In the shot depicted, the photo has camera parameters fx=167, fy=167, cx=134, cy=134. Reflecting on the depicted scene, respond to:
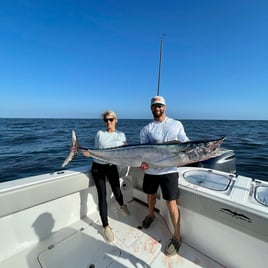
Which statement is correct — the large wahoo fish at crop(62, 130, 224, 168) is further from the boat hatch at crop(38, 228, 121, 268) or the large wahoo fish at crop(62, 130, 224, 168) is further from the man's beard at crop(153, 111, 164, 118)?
the boat hatch at crop(38, 228, 121, 268)

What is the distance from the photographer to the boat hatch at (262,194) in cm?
153

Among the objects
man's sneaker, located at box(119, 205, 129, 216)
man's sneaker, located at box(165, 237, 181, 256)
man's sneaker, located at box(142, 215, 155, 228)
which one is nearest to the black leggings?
man's sneaker, located at box(119, 205, 129, 216)

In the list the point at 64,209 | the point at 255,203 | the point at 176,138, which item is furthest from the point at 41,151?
the point at 255,203

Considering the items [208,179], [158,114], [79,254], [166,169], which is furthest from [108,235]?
[158,114]

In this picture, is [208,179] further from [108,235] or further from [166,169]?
[108,235]

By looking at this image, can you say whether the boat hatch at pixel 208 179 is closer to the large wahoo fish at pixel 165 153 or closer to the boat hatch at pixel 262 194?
the boat hatch at pixel 262 194

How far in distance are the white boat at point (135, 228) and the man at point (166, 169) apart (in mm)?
114

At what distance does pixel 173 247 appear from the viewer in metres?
1.92

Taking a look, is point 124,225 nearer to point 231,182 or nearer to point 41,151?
point 231,182

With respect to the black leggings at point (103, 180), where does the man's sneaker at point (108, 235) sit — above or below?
below

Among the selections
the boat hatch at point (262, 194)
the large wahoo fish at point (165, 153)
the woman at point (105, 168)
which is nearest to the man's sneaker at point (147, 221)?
the woman at point (105, 168)

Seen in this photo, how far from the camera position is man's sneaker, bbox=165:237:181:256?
1.89 metres

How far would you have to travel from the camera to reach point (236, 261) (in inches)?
64.4

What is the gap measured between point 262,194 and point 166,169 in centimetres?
95
